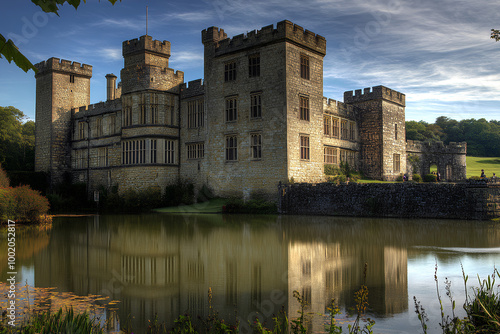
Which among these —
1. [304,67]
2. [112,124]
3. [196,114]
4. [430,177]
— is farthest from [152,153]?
[430,177]

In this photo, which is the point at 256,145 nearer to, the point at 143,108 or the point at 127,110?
the point at 143,108

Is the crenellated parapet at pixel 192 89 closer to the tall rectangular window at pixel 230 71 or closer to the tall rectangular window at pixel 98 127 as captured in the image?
the tall rectangular window at pixel 230 71

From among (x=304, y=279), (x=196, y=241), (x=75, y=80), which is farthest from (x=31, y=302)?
(x=75, y=80)

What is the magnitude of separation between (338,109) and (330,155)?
3.77 m

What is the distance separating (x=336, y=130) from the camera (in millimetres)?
31016

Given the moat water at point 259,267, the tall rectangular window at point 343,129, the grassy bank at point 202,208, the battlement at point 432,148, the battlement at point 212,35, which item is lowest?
the moat water at point 259,267

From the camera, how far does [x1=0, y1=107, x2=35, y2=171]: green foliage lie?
138 ft

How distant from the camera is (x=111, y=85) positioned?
38.7 m

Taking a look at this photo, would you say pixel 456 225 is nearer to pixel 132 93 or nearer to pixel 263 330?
pixel 263 330

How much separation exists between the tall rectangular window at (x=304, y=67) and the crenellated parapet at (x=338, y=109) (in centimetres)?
352

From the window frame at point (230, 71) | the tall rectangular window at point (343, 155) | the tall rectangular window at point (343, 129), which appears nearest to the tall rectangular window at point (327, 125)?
the tall rectangular window at point (343, 129)

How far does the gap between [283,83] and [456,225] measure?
506 inches

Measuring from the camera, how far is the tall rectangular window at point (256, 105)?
1022 inches

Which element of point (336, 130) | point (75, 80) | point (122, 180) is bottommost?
point (122, 180)
